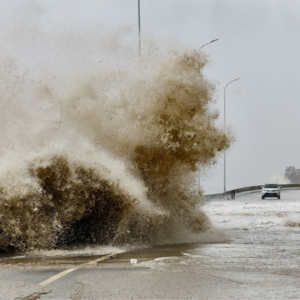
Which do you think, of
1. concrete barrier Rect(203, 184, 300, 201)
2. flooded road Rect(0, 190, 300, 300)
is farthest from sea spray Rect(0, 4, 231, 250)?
concrete barrier Rect(203, 184, 300, 201)

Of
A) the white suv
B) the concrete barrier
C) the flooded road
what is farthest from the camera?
the white suv

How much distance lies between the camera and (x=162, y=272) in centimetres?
891

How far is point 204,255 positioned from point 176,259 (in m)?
0.89

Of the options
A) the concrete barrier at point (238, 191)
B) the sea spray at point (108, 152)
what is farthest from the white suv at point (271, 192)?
the sea spray at point (108, 152)

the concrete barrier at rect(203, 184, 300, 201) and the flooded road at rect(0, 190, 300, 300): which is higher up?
the concrete barrier at rect(203, 184, 300, 201)

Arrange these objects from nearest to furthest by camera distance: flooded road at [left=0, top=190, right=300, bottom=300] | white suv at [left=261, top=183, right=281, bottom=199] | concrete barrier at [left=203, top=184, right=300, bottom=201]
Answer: flooded road at [left=0, top=190, right=300, bottom=300] < concrete barrier at [left=203, top=184, right=300, bottom=201] < white suv at [left=261, top=183, right=281, bottom=199]

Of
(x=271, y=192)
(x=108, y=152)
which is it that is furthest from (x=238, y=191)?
(x=108, y=152)

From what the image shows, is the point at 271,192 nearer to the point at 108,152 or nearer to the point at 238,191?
the point at 238,191

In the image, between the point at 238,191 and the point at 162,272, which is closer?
the point at 162,272

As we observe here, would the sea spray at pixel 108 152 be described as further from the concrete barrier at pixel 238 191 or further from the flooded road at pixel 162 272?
the concrete barrier at pixel 238 191

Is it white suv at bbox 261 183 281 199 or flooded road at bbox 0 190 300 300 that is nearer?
flooded road at bbox 0 190 300 300

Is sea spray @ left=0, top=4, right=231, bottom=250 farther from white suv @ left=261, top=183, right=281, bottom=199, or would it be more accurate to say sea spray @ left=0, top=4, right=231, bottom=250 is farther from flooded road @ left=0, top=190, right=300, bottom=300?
white suv @ left=261, top=183, right=281, bottom=199

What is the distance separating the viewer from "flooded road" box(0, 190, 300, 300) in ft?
23.8

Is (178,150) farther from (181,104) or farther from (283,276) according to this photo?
(283,276)
